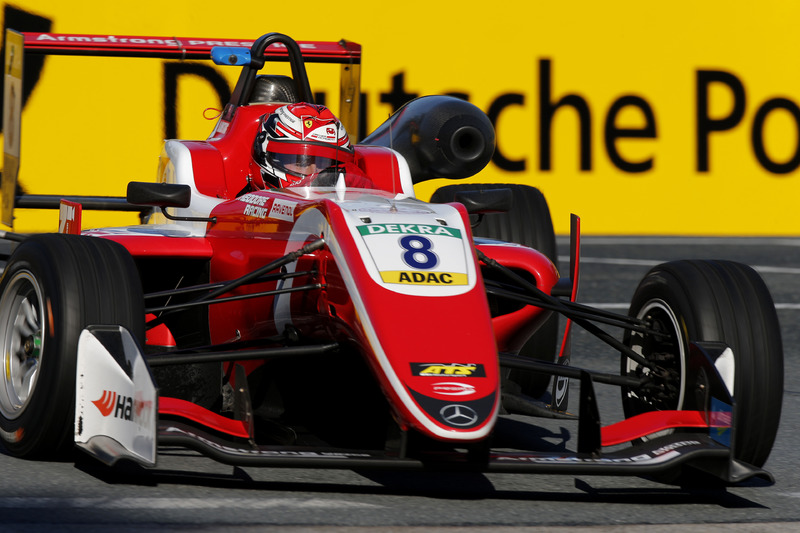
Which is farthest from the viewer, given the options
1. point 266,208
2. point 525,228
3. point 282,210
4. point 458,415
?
point 525,228

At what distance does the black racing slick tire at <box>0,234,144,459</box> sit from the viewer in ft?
15.4

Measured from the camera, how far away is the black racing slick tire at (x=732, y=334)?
16.1 feet

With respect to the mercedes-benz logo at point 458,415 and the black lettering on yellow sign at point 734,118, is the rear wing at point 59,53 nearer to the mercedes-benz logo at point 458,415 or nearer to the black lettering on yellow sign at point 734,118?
the mercedes-benz logo at point 458,415

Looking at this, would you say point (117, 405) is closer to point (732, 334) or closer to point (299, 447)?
point (299, 447)

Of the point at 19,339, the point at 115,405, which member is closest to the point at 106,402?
the point at 115,405

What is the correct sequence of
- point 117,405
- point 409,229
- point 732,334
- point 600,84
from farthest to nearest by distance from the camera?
point 600,84
point 732,334
point 409,229
point 117,405

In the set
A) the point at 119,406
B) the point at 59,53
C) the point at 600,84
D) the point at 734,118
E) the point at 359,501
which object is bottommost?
the point at 359,501

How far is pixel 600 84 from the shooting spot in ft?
53.8

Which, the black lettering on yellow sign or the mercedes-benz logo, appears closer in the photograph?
the mercedes-benz logo

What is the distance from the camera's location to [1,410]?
5055mm

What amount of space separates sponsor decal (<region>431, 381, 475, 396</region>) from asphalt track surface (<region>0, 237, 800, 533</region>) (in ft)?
1.28

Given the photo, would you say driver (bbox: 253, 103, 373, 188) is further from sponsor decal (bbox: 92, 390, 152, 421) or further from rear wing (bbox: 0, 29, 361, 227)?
sponsor decal (bbox: 92, 390, 152, 421)

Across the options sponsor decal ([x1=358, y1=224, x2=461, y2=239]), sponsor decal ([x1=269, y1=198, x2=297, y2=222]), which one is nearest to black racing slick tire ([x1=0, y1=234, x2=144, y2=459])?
sponsor decal ([x1=269, y1=198, x2=297, y2=222])

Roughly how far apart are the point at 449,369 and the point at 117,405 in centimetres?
106
